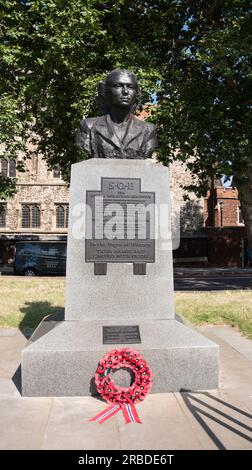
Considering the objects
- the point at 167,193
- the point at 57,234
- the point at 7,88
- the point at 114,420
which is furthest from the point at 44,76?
the point at 57,234

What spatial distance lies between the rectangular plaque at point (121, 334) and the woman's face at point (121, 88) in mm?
3054

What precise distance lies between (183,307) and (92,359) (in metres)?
5.51

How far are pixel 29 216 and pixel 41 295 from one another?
3210 cm

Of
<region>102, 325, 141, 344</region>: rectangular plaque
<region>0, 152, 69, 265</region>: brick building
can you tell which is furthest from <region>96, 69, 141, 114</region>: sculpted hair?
<region>0, 152, 69, 265</region>: brick building

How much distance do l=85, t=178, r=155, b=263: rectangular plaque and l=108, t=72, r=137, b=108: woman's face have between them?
44.3 inches

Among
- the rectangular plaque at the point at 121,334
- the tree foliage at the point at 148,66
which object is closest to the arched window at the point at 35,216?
the tree foliage at the point at 148,66

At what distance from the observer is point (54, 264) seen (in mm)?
24891

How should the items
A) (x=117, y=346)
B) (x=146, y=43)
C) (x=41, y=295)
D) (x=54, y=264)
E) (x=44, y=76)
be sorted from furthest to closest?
1. (x=54, y=264)
2. (x=146, y=43)
3. (x=44, y=76)
4. (x=41, y=295)
5. (x=117, y=346)

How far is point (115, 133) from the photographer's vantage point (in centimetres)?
595

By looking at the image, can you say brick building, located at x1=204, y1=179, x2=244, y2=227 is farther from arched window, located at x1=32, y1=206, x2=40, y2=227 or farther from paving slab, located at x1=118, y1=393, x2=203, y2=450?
paving slab, located at x1=118, y1=393, x2=203, y2=450

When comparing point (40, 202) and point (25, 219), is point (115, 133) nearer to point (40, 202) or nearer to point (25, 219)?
point (40, 202)

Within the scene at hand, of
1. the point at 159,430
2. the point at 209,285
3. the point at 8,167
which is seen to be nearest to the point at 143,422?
the point at 159,430

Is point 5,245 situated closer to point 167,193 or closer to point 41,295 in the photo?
point 41,295

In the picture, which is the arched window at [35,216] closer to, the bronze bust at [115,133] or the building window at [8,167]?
the building window at [8,167]
